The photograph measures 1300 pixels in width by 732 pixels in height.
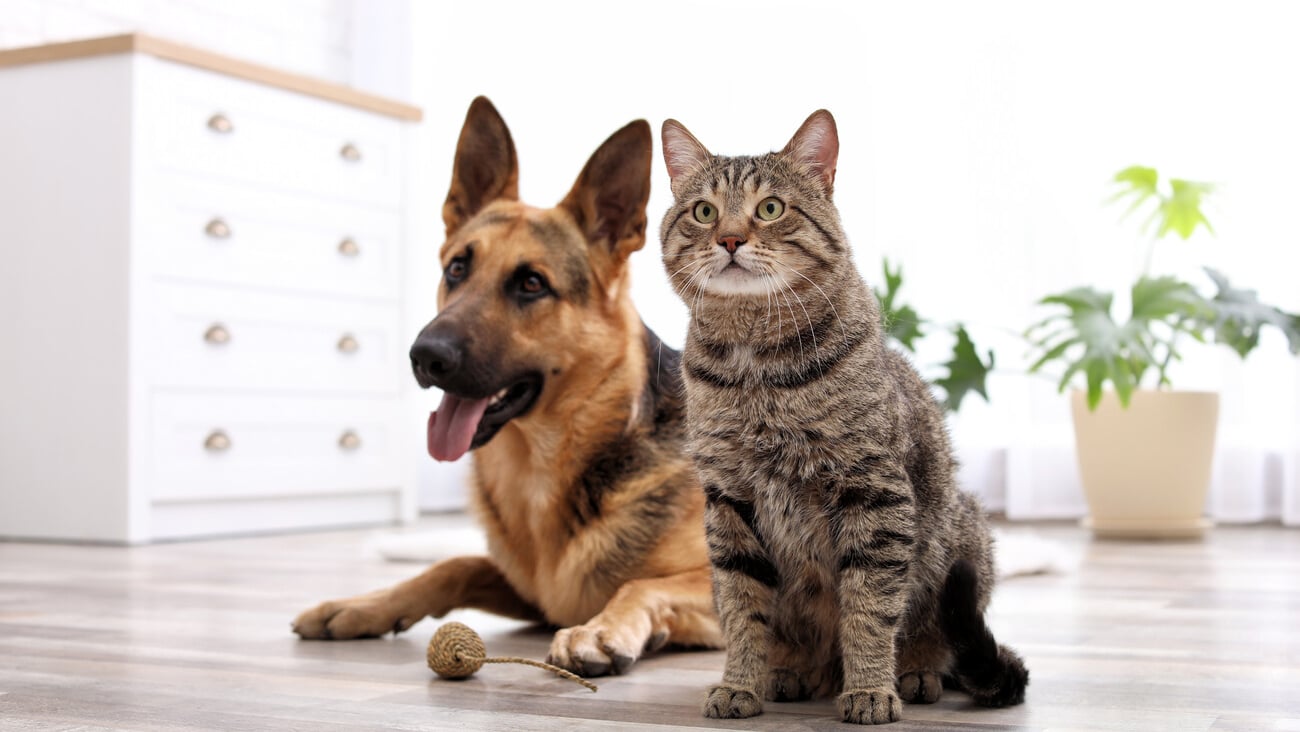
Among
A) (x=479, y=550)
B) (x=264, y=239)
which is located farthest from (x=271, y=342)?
(x=479, y=550)

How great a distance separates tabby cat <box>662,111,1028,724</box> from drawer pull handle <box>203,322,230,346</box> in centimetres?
280

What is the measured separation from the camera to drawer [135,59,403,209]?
12.7 ft

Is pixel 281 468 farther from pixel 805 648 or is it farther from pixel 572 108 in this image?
pixel 805 648

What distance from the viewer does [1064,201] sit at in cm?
461

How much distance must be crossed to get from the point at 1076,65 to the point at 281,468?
10.1 ft

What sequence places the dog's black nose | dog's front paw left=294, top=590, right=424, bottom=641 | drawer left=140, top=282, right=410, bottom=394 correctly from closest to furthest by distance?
1. the dog's black nose
2. dog's front paw left=294, top=590, right=424, bottom=641
3. drawer left=140, top=282, right=410, bottom=394

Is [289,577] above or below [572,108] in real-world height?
below

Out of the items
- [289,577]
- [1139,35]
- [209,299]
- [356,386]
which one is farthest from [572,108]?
[289,577]

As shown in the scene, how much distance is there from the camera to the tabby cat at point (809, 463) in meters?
1.41

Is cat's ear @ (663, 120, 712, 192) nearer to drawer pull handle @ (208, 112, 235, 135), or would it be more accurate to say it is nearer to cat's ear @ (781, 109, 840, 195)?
cat's ear @ (781, 109, 840, 195)

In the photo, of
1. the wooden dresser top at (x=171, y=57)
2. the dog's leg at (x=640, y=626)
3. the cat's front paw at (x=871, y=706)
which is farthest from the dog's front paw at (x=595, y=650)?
the wooden dresser top at (x=171, y=57)

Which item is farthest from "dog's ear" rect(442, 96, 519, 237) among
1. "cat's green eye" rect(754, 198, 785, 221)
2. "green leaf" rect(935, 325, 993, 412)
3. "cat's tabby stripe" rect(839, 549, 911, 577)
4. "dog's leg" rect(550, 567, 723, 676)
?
Result: "green leaf" rect(935, 325, 993, 412)

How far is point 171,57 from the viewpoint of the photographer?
152 inches

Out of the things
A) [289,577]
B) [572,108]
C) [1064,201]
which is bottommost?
[289,577]
